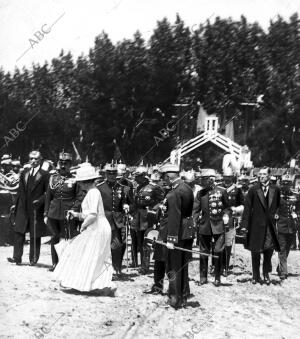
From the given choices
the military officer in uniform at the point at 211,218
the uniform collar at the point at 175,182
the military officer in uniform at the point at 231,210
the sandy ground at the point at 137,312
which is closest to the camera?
the sandy ground at the point at 137,312

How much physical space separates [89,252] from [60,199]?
2.15m

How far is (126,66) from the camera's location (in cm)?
3600

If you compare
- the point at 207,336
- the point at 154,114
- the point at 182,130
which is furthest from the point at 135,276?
the point at 182,130

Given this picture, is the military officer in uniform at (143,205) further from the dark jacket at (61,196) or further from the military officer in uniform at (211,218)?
the dark jacket at (61,196)

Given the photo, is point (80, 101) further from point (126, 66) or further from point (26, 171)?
point (26, 171)

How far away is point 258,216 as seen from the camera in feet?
36.7

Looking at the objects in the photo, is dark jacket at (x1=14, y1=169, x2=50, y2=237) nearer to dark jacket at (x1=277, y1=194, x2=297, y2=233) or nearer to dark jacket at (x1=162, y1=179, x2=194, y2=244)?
dark jacket at (x1=162, y1=179, x2=194, y2=244)

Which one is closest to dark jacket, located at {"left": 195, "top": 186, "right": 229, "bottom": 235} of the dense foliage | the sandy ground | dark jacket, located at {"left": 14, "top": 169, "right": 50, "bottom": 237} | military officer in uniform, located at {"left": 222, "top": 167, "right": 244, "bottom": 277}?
military officer in uniform, located at {"left": 222, "top": 167, "right": 244, "bottom": 277}

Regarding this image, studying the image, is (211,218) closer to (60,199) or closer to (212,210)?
(212,210)

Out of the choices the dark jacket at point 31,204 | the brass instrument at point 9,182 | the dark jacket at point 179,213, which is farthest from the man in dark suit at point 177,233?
the brass instrument at point 9,182

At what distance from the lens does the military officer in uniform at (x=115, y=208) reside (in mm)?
10422

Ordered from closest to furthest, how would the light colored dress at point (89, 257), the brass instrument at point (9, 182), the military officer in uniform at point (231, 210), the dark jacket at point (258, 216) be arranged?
the light colored dress at point (89, 257) → the dark jacket at point (258, 216) → the military officer in uniform at point (231, 210) → the brass instrument at point (9, 182)

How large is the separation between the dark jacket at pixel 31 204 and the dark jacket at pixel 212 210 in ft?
9.40

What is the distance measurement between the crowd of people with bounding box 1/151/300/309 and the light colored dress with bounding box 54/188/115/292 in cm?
1
